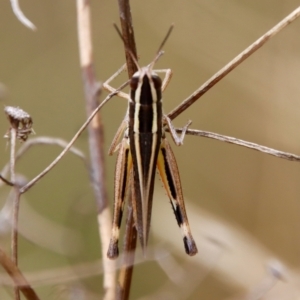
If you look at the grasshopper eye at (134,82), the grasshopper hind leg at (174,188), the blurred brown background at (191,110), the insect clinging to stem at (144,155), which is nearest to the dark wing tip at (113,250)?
the insect clinging to stem at (144,155)

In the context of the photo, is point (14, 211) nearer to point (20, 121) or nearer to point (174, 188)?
point (20, 121)

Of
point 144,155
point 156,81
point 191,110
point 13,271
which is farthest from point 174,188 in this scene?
point 191,110

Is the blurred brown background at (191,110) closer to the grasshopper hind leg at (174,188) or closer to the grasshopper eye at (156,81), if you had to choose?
the grasshopper hind leg at (174,188)

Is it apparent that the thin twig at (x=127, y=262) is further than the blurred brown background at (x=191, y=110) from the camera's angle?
No

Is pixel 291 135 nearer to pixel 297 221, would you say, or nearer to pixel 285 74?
pixel 285 74

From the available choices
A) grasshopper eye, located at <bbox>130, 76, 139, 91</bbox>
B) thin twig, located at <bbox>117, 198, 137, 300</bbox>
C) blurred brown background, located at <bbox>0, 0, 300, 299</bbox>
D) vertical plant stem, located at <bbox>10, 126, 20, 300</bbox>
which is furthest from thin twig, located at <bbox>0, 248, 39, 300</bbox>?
blurred brown background, located at <bbox>0, 0, 300, 299</bbox>
